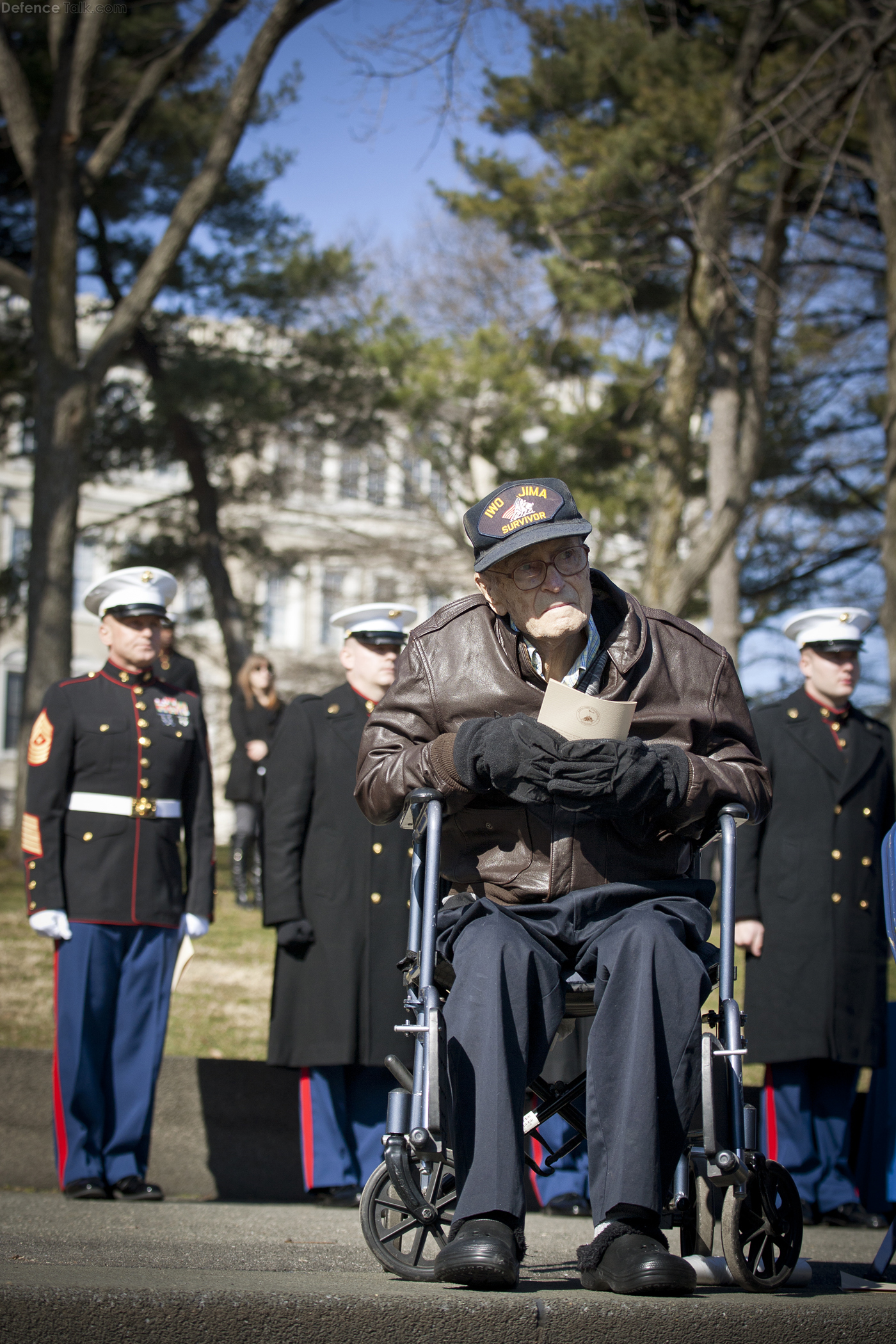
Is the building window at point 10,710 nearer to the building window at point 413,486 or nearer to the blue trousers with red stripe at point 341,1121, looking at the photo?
the building window at point 413,486

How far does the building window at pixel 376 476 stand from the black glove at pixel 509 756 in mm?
19463

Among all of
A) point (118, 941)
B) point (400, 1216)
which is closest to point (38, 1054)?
point (118, 941)

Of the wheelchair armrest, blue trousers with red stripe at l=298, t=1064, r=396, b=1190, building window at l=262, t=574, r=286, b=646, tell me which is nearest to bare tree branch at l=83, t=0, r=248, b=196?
building window at l=262, t=574, r=286, b=646

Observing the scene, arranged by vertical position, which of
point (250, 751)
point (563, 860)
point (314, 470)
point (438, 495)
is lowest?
point (563, 860)

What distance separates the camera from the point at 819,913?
Answer: 5773 mm

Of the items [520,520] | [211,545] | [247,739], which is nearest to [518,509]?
[520,520]

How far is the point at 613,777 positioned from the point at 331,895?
2.70 m

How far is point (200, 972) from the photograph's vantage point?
9.73 m

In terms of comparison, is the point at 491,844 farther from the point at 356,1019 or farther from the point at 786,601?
the point at 786,601

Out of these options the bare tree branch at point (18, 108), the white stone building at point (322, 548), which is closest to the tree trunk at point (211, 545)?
the white stone building at point (322, 548)

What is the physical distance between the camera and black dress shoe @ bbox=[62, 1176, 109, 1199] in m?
5.14

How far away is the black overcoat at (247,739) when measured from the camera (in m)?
11.7

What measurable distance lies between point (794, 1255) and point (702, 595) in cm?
1791

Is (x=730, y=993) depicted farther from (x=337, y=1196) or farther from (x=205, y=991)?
(x=205, y=991)
